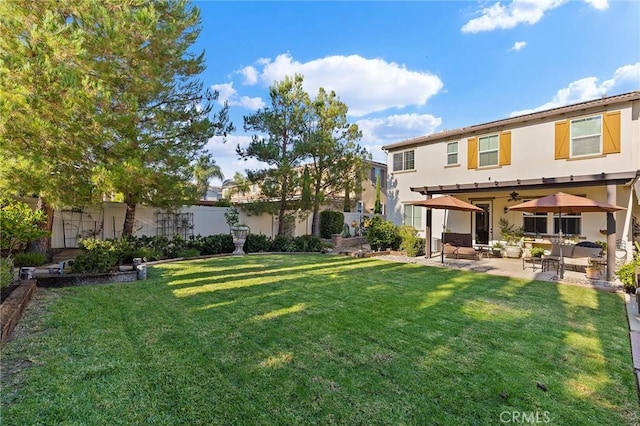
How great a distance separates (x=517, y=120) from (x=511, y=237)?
4.91 metres

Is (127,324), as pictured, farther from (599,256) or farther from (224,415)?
(599,256)

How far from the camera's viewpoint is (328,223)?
20.8m

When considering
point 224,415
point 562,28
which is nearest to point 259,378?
point 224,415

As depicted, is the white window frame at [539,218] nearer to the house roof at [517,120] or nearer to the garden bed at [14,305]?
the house roof at [517,120]

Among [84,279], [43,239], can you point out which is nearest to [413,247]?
[84,279]

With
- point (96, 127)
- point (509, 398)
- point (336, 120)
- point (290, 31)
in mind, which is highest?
point (290, 31)

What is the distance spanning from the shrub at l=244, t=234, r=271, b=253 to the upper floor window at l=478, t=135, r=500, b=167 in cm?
1038

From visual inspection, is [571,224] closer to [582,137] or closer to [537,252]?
[537,252]

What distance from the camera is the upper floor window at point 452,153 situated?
14922 mm

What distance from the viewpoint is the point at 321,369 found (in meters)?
3.27

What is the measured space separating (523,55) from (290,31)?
396 inches

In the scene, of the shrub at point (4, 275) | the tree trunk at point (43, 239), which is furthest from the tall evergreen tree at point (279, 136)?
the shrub at point (4, 275)

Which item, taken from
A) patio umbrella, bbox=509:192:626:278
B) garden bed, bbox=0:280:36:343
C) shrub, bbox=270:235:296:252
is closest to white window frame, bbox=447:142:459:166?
patio umbrella, bbox=509:192:626:278

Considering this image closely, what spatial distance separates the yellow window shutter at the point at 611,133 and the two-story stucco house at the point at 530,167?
3cm
